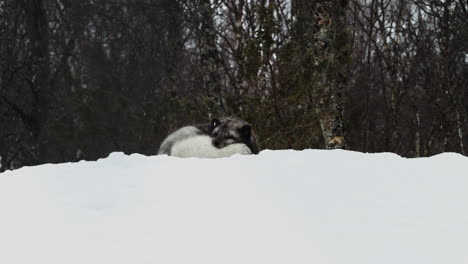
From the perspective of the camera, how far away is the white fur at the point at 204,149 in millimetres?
5742

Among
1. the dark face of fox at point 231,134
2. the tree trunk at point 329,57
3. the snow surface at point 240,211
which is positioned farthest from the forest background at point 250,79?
the snow surface at point 240,211

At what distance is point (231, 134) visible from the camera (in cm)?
594

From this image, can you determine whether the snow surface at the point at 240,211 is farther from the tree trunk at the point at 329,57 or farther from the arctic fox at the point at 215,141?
the tree trunk at the point at 329,57

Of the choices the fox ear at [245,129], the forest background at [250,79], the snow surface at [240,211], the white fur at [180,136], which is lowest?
the snow surface at [240,211]

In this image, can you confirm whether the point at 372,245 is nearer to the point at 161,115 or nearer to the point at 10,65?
the point at 161,115

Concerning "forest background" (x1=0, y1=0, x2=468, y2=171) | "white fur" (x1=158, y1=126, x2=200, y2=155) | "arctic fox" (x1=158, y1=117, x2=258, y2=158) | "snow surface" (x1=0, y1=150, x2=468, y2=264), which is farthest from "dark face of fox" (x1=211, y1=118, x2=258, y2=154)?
"snow surface" (x1=0, y1=150, x2=468, y2=264)

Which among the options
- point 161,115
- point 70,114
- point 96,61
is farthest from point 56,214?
point 96,61

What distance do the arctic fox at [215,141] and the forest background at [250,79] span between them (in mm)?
833

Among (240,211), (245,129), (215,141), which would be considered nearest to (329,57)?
(245,129)

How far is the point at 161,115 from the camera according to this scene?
1070 cm

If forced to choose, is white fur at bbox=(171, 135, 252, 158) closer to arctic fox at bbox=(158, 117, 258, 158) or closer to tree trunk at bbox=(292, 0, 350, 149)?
arctic fox at bbox=(158, 117, 258, 158)

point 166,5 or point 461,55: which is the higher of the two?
point 166,5

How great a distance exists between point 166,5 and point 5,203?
905 centimetres

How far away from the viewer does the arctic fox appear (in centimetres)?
577
